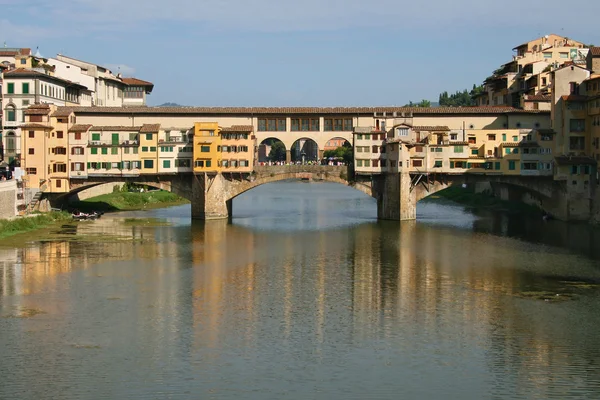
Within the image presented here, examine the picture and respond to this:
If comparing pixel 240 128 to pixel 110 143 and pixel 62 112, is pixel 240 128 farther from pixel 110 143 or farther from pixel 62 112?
pixel 62 112

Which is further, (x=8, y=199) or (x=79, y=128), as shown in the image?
(x=79, y=128)

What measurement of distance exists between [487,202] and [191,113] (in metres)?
28.8

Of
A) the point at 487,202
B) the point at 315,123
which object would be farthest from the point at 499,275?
the point at 487,202

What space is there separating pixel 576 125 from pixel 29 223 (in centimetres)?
3845

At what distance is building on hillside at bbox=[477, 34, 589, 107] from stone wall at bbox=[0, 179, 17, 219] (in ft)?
136

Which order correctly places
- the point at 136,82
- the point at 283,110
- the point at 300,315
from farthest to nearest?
the point at 136,82 → the point at 283,110 → the point at 300,315

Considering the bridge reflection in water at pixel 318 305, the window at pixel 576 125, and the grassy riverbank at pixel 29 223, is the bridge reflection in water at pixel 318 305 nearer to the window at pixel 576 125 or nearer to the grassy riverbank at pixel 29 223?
the grassy riverbank at pixel 29 223

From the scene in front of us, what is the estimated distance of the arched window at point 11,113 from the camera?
74.2 m

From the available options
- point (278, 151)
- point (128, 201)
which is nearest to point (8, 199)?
point (128, 201)

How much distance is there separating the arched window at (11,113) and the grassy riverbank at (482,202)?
1570 inches

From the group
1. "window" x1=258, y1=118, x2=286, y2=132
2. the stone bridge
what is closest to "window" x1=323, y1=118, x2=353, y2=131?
"window" x1=258, y1=118, x2=286, y2=132

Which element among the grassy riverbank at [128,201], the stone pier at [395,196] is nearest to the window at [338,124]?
the stone pier at [395,196]

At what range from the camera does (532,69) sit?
82.4 meters

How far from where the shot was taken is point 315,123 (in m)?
72.3
